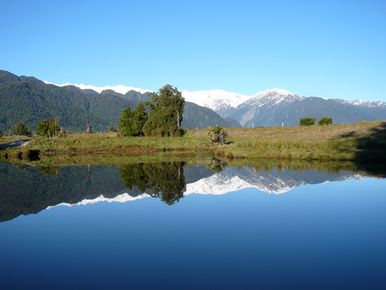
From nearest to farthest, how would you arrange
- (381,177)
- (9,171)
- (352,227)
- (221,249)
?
1. (221,249)
2. (352,227)
3. (381,177)
4. (9,171)

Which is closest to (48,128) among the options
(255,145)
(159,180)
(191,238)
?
(255,145)

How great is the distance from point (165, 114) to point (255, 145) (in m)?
37.2

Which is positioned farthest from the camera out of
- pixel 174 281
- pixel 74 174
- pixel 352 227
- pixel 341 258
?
pixel 74 174

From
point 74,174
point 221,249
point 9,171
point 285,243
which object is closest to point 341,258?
point 285,243

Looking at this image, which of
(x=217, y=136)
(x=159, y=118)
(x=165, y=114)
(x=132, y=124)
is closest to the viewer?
A: (x=217, y=136)

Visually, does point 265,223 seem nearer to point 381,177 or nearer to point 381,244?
point 381,244

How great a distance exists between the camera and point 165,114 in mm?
101938

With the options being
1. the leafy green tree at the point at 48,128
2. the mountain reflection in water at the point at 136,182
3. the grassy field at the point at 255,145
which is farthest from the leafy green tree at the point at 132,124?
the mountain reflection in water at the point at 136,182

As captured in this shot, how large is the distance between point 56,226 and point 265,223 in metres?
11.9

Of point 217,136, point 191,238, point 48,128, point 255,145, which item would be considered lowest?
point 191,238

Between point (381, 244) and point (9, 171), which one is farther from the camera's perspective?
point (9, 171)

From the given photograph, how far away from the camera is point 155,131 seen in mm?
99250

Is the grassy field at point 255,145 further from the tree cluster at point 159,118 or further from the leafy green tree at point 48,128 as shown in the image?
the leafy green tree at point 48,128

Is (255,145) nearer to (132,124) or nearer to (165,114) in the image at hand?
(165,114)
